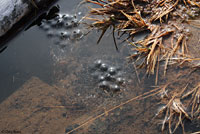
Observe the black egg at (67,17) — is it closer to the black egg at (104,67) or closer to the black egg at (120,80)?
the black egg at (104,67)

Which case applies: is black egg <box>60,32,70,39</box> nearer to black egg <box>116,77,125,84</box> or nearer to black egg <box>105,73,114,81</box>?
black egg <box>105,73,114,81</box>

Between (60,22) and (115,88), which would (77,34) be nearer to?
(60,22)

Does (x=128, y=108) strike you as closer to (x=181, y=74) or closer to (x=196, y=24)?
(x=181, y=74)

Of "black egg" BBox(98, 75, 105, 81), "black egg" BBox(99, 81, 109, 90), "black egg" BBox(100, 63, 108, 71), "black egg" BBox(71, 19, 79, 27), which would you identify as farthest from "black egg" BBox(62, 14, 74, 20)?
"black egg" BBox(99, 81, 109, 90)

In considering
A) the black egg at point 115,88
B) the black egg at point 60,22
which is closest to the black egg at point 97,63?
the black egg at point 115,88

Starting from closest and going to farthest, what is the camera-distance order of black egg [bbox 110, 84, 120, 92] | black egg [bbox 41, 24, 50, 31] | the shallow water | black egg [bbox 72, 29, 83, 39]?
1. the shallow water
2. black egg [bbox 110, 84, 120, 92]
3. black egg [bbox 72, 29, 83, 39]
4. black egg [bbox 41, 24, 50, 31]

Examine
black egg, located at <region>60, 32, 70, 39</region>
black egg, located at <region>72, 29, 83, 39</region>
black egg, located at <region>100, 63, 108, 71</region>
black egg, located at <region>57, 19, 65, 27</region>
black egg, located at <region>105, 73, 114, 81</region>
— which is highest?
black egg, located at <region>57, 19, 65, 27</region>

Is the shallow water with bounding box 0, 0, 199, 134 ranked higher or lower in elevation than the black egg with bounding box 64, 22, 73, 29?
lower

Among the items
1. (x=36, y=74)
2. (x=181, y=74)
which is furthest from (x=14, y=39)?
(x=181, y=74)
